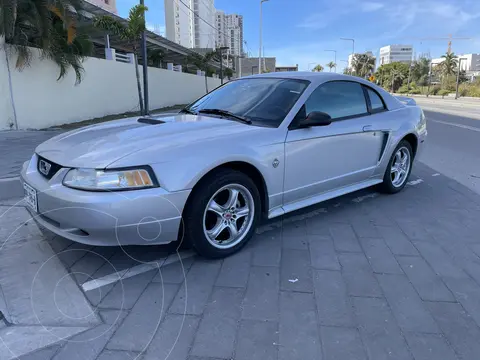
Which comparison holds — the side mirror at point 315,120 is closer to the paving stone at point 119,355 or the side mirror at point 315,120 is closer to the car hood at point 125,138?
the car hood at point 125,138

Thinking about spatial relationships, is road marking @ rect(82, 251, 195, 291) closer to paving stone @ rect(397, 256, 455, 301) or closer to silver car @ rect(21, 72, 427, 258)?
silver car @ rect(21, 72, 427, 258)

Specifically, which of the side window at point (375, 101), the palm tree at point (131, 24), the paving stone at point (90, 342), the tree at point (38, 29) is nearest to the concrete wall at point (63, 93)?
the tree at point (38, 29)

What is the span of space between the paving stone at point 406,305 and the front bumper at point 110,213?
1598mm

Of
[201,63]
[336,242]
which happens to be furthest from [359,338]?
[201,63]

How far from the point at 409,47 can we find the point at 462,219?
170277 mm

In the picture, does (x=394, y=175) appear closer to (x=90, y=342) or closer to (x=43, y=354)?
(x=90, y=342)

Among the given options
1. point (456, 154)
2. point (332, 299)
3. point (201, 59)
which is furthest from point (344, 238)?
point (201, 59)

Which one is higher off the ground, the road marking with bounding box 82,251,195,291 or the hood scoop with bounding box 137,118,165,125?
the hood scoop with bounding box 137,118,165,125

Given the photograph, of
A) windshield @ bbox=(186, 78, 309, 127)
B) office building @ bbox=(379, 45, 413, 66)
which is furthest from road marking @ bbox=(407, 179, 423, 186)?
→ office building @ bbox=(379, 45, 413, 66)

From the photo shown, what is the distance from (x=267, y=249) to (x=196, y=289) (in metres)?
0.87

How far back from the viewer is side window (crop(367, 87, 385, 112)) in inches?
177

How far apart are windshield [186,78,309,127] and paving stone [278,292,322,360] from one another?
5.00 feet

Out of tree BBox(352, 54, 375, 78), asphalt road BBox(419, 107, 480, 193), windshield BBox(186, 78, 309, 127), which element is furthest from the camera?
tree BBox(352, 54, 375, 78)

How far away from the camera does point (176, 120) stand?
3504 millimetres
